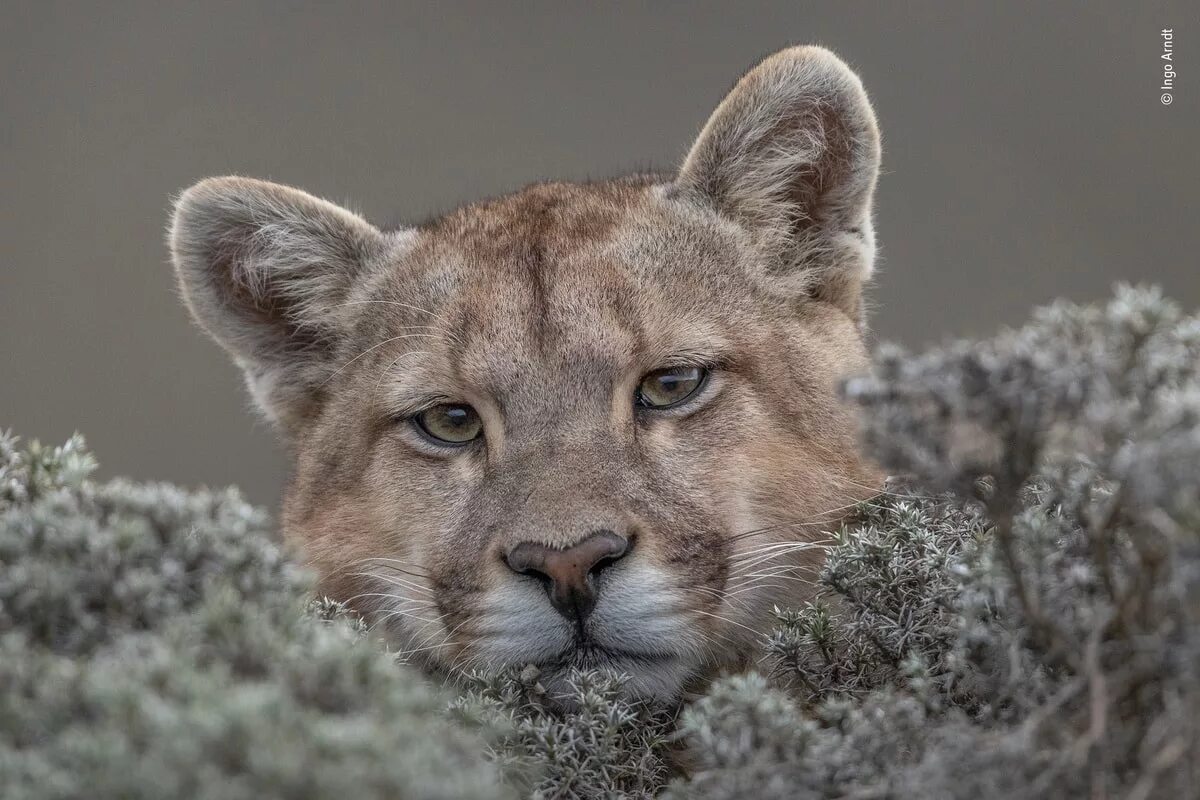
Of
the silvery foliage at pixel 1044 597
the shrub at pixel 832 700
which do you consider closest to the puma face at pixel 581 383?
the shrub at pixel 832 700

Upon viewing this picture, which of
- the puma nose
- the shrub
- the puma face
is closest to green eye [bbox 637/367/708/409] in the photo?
the puma face

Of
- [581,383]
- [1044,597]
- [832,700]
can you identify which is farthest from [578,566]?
[1044,597]

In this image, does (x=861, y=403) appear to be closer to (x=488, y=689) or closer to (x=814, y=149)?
(x=488, y=689)

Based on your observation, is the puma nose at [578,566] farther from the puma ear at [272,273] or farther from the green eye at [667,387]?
the puma ear at [272,273]

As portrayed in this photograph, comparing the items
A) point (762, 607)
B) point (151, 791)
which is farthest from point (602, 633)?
point (151, 791)

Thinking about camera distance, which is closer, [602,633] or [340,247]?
[602,633]
